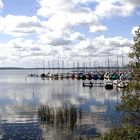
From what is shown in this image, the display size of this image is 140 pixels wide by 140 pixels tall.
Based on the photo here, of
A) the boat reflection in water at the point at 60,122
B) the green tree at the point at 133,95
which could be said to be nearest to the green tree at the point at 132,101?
the green tree at the point at 133,95

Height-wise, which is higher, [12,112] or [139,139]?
[139,139]

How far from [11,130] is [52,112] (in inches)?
656

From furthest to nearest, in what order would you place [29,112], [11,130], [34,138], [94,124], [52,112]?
[29,112] → [52,112] → [94,124] → [11,130] → [34,138]

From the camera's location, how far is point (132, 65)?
2809cm

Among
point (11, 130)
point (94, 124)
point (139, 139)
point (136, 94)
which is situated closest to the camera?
point (139, 139)

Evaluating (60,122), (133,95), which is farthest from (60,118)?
(133,95)

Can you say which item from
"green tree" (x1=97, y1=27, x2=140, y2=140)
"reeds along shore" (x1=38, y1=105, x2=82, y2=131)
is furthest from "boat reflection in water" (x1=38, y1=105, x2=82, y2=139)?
"green tree" (x1=97, y1=27, x2=140, y2=140)

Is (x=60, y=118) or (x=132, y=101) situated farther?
(x=60, y=118)

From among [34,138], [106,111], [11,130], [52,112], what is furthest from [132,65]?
[106,111]

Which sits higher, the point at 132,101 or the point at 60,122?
the point at 132,101

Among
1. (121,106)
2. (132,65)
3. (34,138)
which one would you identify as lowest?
(34,138)

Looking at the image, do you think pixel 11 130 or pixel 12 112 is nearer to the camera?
pixel 11 130

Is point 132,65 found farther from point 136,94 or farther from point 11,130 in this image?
point 11,130

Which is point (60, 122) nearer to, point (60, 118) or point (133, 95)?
point (60, 118)
